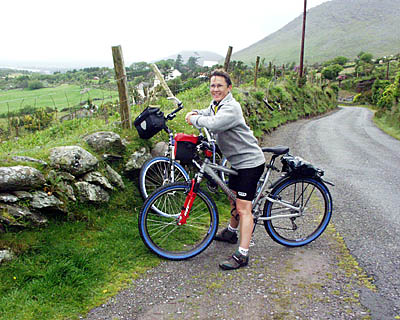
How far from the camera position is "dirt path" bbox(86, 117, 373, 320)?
326 centimetres

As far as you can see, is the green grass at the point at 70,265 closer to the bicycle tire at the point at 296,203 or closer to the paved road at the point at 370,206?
the bicycle tire at the point at 296,203

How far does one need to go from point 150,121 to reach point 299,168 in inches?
96.9

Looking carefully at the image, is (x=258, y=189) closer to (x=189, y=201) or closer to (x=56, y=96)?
(x=189, y=201)

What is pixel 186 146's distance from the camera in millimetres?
4305

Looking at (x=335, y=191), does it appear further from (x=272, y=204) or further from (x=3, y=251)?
(x=3, y=251)

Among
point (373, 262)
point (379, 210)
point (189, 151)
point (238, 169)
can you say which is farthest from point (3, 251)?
point (379, 210)

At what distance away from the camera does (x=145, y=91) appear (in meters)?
8.20

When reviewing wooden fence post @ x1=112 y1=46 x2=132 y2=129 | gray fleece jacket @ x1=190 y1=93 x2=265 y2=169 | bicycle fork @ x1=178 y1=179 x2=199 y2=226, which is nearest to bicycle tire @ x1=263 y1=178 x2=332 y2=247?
gray fleece jacket @ x1=190 y1=93 x2=265 y2=169

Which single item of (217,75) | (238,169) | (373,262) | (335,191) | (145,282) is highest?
(217,75)

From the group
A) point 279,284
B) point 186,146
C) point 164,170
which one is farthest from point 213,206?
point 164,170

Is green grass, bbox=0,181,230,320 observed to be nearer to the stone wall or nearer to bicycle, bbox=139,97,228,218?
the stone wall

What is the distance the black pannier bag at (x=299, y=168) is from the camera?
14.0ft

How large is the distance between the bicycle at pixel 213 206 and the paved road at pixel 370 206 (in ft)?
2.75

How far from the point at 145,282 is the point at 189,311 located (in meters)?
0.71
